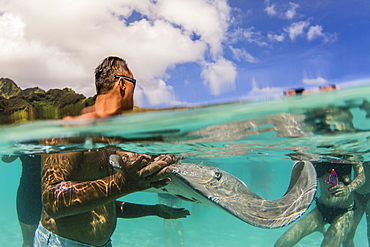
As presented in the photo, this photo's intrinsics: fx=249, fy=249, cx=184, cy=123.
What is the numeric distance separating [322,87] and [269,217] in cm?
479

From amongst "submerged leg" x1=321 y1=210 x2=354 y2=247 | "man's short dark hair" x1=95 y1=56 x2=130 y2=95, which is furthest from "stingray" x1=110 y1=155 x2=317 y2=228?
"submerged leg" x1=321 y1=210 x2=354 y2=247

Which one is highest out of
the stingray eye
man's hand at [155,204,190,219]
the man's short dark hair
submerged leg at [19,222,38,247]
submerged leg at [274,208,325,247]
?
the man's short dark hair

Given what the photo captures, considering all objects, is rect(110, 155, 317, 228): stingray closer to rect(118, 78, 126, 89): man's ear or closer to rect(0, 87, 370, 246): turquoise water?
rect(118, 78, 126, 89): man's ear

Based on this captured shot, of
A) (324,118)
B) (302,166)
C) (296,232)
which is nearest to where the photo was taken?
(302,166)

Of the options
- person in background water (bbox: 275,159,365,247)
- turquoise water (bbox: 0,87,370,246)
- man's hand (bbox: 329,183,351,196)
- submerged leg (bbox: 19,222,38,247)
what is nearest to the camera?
turquoise water (bbox: 0,87,370,246)

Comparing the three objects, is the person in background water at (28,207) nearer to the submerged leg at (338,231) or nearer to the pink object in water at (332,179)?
the submerged leg at (338,231)

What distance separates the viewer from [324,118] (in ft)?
25.2

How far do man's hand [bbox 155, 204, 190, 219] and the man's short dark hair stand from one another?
273 cm

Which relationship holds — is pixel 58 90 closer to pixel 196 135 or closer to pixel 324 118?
pixel 196 135

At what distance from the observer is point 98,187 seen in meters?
3.32

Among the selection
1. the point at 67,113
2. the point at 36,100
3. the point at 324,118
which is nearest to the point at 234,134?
the point at 324,118

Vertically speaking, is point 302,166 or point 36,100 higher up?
point 36,100

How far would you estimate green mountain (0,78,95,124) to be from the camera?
6.04 metres

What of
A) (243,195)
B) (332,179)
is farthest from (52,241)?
(332,179)
